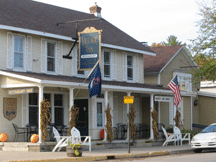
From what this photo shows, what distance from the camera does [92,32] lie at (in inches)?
752

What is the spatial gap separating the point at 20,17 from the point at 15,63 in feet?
8.38

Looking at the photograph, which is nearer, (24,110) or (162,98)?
(24,110)

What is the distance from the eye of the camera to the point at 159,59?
29938 mm

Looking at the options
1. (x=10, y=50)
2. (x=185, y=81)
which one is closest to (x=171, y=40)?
(x=185, y=81)

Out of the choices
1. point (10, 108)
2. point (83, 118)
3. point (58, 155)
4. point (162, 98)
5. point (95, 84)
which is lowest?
point (58, 155)

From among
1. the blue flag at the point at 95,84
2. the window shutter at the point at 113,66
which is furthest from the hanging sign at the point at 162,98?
the blue flag at the point at 95,84

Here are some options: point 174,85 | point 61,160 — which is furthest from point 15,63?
point 174,85

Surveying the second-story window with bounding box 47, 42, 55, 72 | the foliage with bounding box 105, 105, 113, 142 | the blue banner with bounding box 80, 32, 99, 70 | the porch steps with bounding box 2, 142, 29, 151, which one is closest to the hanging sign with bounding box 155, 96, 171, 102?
the foliage with bounding box 105, 105, 113, 142

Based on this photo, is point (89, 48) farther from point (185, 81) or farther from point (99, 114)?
point (185, 81)

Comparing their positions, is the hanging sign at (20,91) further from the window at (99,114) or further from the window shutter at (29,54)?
the window at (99,114)

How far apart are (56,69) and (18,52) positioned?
7.94 feet

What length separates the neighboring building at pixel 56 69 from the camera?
18281mm

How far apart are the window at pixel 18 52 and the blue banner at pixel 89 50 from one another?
290 centimetres

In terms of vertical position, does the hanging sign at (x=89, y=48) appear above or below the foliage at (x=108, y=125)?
above
